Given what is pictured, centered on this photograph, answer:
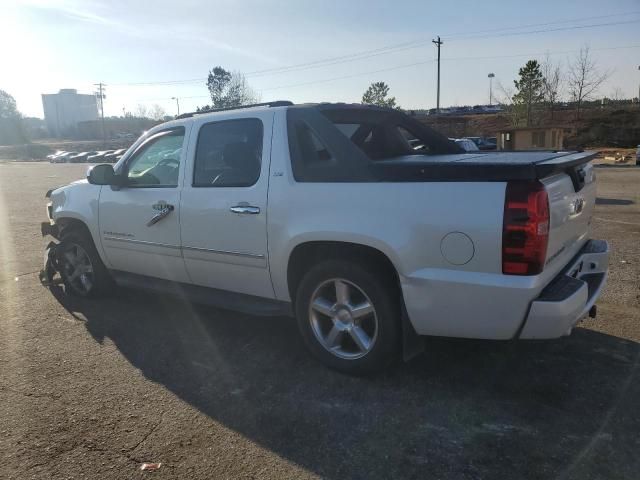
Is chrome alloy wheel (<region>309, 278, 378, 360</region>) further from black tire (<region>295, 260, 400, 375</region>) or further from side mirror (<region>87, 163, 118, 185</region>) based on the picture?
side mirror (<region>87, 163, 118, 185</region>)

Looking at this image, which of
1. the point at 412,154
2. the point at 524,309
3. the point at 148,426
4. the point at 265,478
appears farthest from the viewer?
the point at 412,154

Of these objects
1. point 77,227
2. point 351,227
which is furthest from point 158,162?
point 351,227

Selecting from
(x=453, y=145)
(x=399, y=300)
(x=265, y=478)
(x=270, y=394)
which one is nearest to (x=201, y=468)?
(x=265, y=478)

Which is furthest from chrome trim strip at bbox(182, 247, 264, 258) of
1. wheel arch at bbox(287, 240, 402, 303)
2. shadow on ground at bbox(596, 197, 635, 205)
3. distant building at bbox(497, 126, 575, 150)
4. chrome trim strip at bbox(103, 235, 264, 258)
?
distant building at bbox(497, 126, 575, 150)

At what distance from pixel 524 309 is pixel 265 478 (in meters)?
1.65

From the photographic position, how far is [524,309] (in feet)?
9.56

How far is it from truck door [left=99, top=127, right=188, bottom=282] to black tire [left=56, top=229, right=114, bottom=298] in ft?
1.16

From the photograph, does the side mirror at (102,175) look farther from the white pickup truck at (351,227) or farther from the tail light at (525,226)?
the tail light at (525,226)

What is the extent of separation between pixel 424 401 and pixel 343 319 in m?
0.75

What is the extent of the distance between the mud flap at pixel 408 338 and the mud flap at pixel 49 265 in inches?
165

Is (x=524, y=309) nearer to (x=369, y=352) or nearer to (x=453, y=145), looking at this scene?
(x=369, y=352)

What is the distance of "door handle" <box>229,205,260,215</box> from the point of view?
3.81 metres

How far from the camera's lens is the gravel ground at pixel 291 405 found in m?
2.73

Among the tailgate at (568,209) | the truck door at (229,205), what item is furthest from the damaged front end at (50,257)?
the tailgate at (568,209)
